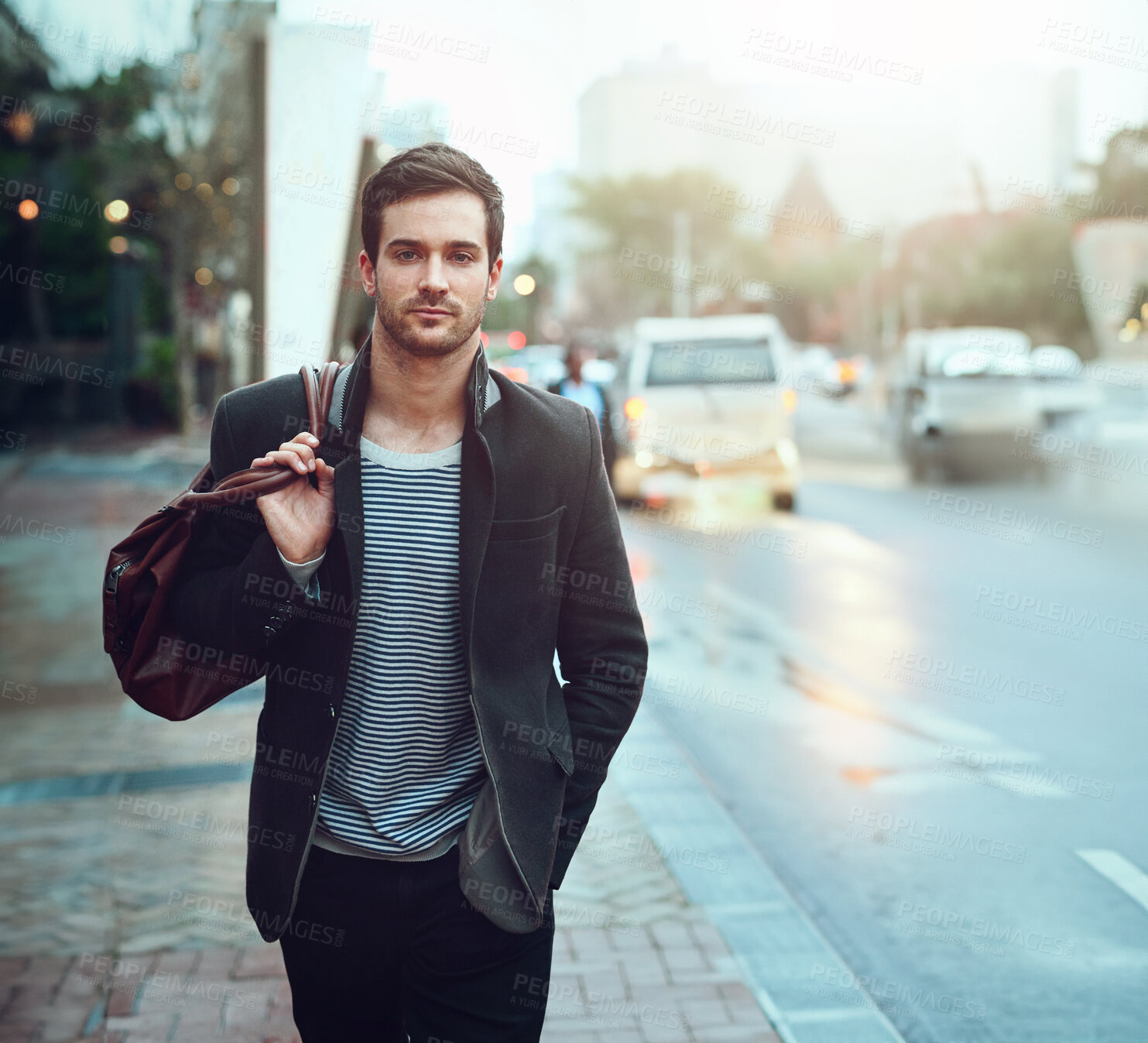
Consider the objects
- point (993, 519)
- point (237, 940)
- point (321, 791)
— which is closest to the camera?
point (321, 791)

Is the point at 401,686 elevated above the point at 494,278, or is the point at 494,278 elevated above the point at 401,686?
the point at 494,278

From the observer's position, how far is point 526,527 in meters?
2.19

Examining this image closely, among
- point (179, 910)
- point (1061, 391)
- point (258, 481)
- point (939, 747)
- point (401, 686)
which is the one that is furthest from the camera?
point (1061, 391)

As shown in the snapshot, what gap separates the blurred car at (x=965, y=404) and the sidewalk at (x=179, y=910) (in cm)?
1345

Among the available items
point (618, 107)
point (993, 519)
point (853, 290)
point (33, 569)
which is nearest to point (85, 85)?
point (33, 569)

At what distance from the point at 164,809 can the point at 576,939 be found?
6.75 ft

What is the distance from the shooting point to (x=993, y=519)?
48.4 ft

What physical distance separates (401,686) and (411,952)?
43cm

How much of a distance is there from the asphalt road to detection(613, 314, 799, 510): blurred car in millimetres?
1735

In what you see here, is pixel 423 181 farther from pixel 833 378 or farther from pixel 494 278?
pixel 833 378

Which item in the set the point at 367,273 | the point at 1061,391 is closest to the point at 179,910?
the point at 367,273

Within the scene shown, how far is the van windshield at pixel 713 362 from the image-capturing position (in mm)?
14914

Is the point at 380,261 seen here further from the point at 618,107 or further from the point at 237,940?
the point at 618,107

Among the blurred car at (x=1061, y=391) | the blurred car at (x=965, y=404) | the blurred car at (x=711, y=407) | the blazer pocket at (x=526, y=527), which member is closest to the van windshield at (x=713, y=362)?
the blurred car at (x=711, y=407)
